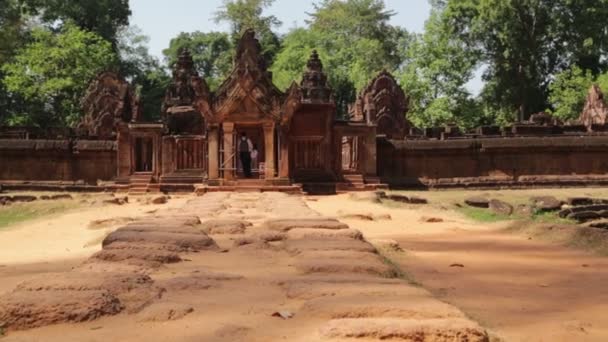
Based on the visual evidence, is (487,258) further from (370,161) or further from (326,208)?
(370,161)

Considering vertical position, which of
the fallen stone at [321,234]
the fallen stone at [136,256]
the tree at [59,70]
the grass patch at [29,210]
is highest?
the tree at [59,70]

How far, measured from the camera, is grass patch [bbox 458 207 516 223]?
12.1 m

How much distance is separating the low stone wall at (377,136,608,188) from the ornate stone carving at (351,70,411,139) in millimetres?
8207

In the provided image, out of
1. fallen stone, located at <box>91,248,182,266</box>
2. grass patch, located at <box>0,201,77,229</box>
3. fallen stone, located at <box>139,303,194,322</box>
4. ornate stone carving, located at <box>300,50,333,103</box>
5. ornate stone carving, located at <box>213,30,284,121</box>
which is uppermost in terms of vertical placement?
ornate stone carving, located at <box>300,50,333,103</box>

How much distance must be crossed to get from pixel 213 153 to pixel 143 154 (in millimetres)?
4611

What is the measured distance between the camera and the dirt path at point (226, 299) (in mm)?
2754

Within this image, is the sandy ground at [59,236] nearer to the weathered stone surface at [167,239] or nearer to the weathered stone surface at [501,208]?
the weathered stone surface at [167,239]

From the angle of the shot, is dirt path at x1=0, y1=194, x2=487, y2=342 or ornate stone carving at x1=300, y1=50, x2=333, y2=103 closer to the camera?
dirt path at x1=0, y1=194, x2=487, y2=342

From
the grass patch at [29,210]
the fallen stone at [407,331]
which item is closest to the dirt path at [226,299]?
the fallen stone at [407,331]

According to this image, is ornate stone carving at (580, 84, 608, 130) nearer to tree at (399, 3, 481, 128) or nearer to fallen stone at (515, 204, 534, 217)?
tree at (399, 3, 481, 128)

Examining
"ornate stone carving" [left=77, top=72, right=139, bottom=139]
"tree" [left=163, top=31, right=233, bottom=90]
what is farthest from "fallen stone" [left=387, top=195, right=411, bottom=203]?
"tree" [left=163, top=31, right=233, bottom=90]

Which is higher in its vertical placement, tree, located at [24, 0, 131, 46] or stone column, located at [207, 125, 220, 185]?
tree, located at [24, 0, 131, 46]

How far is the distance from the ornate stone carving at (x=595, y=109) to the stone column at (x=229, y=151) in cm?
1803

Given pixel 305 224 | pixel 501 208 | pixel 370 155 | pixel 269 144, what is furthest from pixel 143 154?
pixel 305 224
